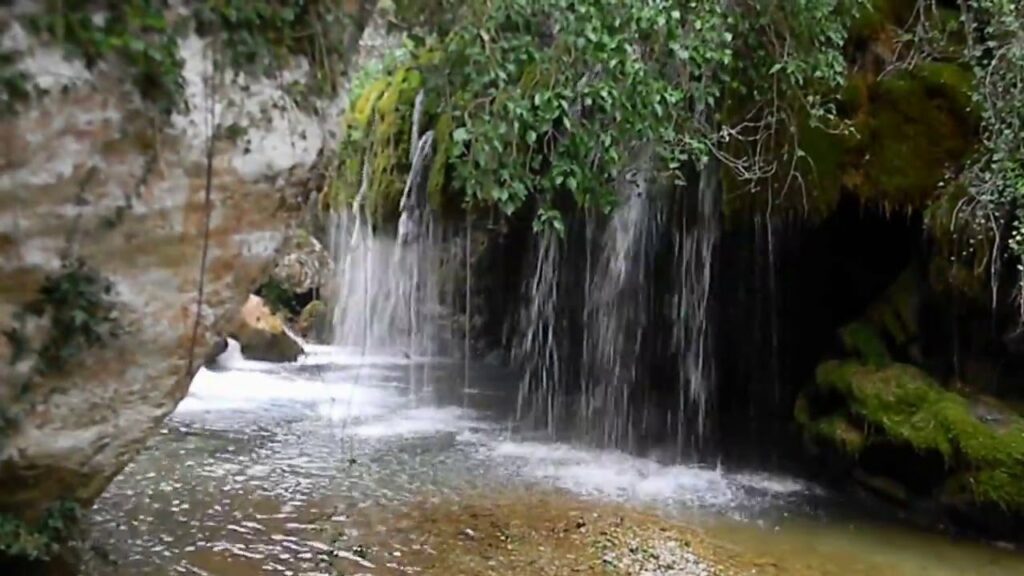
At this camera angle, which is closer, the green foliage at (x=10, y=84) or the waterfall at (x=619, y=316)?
the green foliage at (x=10, y=84)

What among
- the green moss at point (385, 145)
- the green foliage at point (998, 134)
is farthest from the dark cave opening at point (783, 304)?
the green moss at point (385, 145)

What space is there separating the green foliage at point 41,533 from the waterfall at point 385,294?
1077 cm

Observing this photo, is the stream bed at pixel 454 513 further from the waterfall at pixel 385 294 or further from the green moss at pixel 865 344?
the waterfall at pixel 385 294

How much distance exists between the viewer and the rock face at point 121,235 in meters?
3.52

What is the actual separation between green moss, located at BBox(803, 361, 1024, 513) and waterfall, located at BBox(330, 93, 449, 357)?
8402 mm

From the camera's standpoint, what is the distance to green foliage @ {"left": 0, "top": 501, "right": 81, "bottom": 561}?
11.7ft

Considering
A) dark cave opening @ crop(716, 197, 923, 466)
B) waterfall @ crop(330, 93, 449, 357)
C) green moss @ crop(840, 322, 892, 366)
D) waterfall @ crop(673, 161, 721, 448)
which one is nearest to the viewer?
green moss @ crop(840, 322, 892, 366)

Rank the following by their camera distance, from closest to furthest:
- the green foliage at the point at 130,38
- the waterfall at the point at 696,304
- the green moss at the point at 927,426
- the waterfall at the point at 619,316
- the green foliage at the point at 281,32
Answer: the green foliage at the point at 130,38 → the green foliage at the point at 281,32 → the green moss at the point at 927,426 → the waterfall at the point at 696,304 → the waterfall at the point at 619,316

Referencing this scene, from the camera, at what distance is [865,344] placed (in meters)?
7.54

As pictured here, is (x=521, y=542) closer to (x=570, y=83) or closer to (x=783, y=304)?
(x=570, y=83)

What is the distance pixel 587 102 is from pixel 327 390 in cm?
775

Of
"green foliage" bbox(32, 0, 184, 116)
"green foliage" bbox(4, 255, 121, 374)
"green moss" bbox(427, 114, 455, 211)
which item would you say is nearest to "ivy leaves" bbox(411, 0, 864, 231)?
"green foliage" bbox(32, 0, 184, 116)

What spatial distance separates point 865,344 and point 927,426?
43.0 inches

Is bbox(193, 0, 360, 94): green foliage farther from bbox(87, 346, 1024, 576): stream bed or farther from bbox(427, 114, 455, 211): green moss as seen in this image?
bbox(427, 114, 455, 211): green moss
